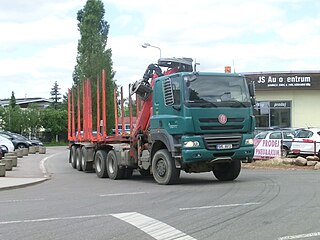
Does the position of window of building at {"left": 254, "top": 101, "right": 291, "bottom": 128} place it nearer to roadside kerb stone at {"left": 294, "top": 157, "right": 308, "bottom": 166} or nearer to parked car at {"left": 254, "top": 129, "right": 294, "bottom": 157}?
parked car at {"left": 254, "top": 129, "right": 294, "bottom": 157}

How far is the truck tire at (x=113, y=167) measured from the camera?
59.4ft

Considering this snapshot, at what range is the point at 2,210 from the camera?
10891mm

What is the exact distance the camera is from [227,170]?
16.5m

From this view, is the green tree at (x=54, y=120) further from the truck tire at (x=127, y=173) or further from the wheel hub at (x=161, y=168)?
the wheel hub at (x=161, y=168)

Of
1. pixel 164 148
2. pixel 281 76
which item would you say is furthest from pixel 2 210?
pixel 281 76

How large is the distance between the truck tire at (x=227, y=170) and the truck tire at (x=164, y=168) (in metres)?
1.79

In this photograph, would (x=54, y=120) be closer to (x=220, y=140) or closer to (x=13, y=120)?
(x=13, y=120)

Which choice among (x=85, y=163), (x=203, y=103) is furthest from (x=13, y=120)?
(x=203, y=103)

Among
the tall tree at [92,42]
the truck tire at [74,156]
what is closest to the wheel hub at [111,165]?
the truck tire at [74,156]

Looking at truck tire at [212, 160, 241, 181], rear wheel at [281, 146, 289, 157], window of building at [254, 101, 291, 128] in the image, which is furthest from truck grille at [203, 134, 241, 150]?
window of building at [254, 101, 291, 128]

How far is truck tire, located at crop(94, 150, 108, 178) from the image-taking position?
19.2m

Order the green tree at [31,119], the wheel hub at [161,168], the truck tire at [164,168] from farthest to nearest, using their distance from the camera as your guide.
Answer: the green tree at [31,119], the wheel hub at [161,168], the truck tire at [164,168]

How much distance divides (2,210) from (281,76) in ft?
134

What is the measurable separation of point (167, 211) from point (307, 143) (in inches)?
618
